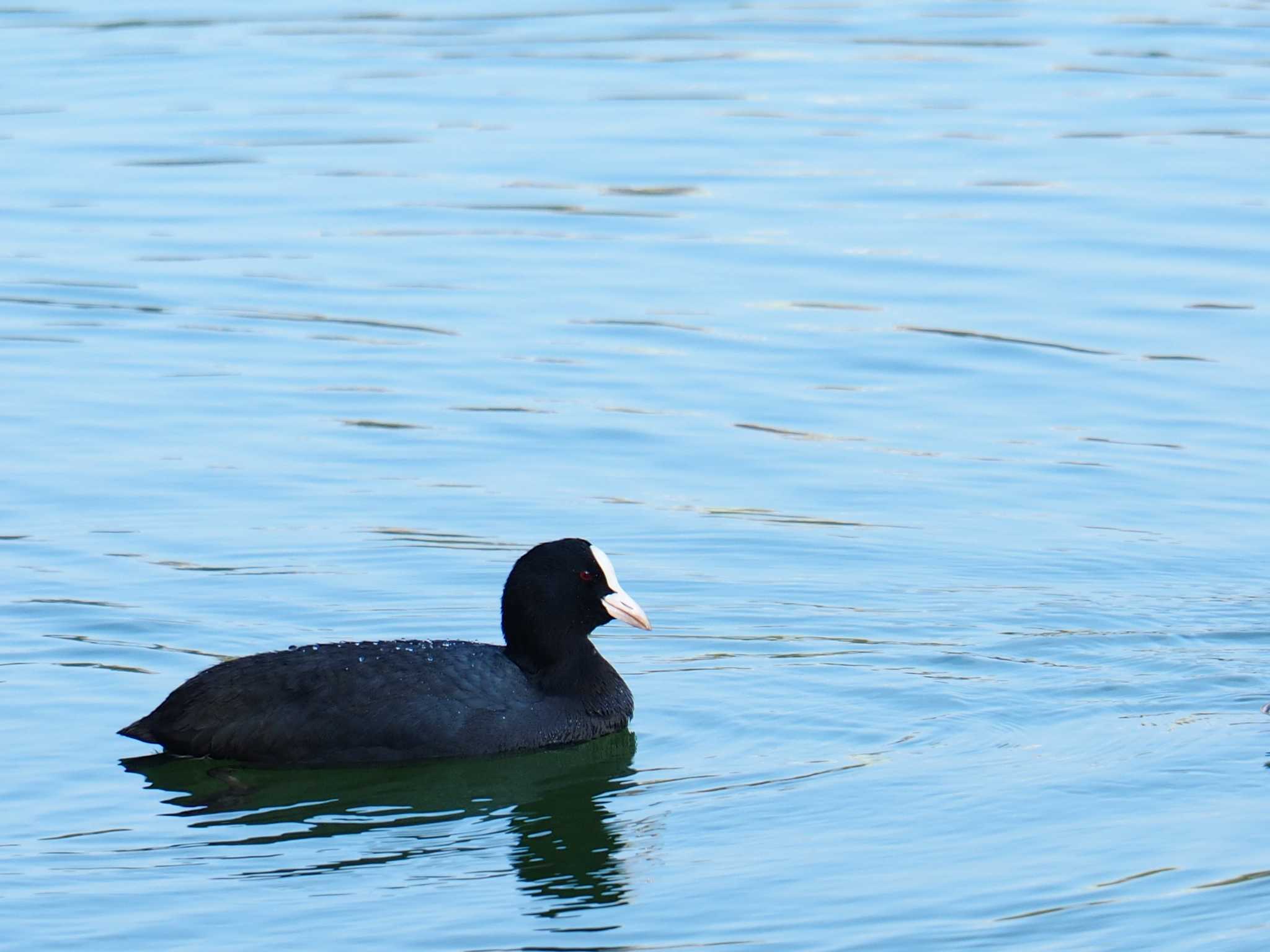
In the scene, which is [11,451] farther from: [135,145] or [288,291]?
[135,145]

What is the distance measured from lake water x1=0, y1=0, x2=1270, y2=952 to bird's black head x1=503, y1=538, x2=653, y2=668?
0.50 metres

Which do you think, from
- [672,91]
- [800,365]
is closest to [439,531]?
[800,365]

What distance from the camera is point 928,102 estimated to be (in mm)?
24641

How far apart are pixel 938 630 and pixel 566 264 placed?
8221 mm

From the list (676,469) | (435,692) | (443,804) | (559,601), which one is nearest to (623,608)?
(559,601)

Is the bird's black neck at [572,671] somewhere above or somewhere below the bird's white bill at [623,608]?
below

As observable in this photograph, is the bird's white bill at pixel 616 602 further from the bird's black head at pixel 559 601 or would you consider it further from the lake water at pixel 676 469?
the lake water at pixel 676 469

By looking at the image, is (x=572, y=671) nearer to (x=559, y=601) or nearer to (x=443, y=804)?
(x=559, y=601)

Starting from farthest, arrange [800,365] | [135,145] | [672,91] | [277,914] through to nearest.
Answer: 1. [672,91]
2. [135,145]
3. [800,365]
4. [277,914]

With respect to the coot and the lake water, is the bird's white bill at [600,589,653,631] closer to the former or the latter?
the coot

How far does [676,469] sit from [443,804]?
4847 mm

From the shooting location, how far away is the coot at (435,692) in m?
9.95

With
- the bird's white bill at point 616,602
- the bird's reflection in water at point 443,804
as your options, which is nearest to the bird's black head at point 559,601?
the bird's white bill at point 616,602

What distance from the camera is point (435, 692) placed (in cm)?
1014
